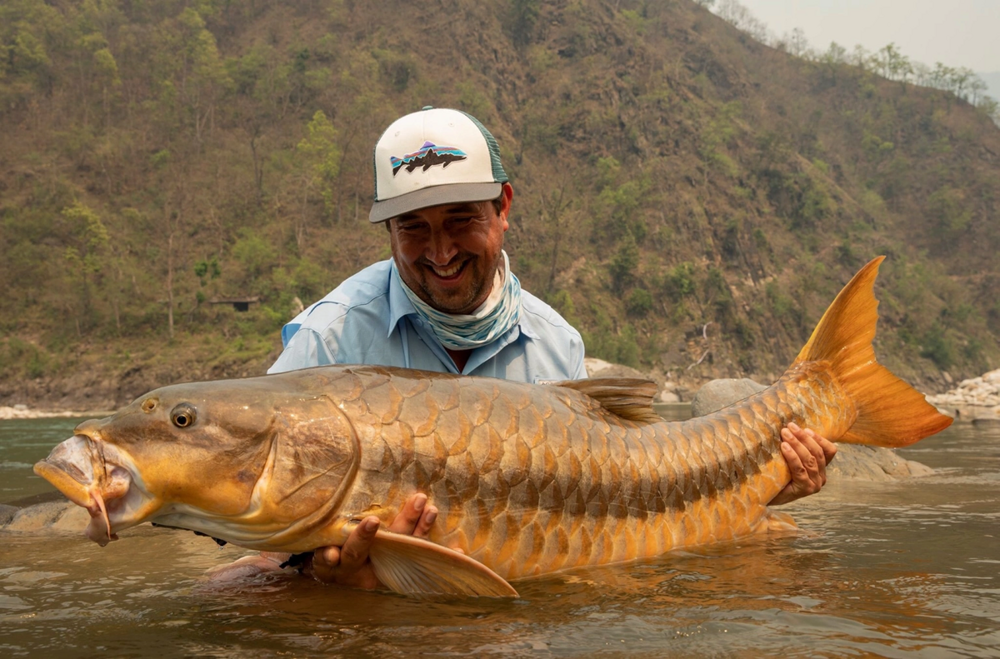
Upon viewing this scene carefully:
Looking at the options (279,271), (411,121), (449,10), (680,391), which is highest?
(449,10)

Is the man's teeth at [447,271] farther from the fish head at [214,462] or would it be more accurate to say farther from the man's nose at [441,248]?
the fish head at [214,462]

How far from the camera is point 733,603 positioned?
2.92 meters

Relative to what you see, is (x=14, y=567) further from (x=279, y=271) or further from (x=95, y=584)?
(x=279, y=271)

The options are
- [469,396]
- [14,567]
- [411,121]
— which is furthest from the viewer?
[14,567]

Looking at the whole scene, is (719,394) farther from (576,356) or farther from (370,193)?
(370,193)

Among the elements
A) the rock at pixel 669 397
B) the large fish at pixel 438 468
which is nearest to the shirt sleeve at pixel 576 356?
the large fish at pixel 438 468

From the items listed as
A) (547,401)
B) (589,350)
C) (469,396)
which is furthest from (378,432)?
(589,350)

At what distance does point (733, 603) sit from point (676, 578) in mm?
385

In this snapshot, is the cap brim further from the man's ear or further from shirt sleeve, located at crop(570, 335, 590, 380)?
shirt sleeve, located at crop(570, 335, 590, 380)

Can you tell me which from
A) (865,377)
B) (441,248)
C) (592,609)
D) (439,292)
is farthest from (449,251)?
(865,377)

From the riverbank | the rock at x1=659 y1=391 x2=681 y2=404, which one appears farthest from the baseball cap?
the rock at x1=659 y1=391 x2=681 y2=404

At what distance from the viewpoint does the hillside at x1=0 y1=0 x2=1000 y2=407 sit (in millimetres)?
42969

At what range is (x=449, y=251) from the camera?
140 inches

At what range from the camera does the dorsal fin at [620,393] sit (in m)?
3.54
